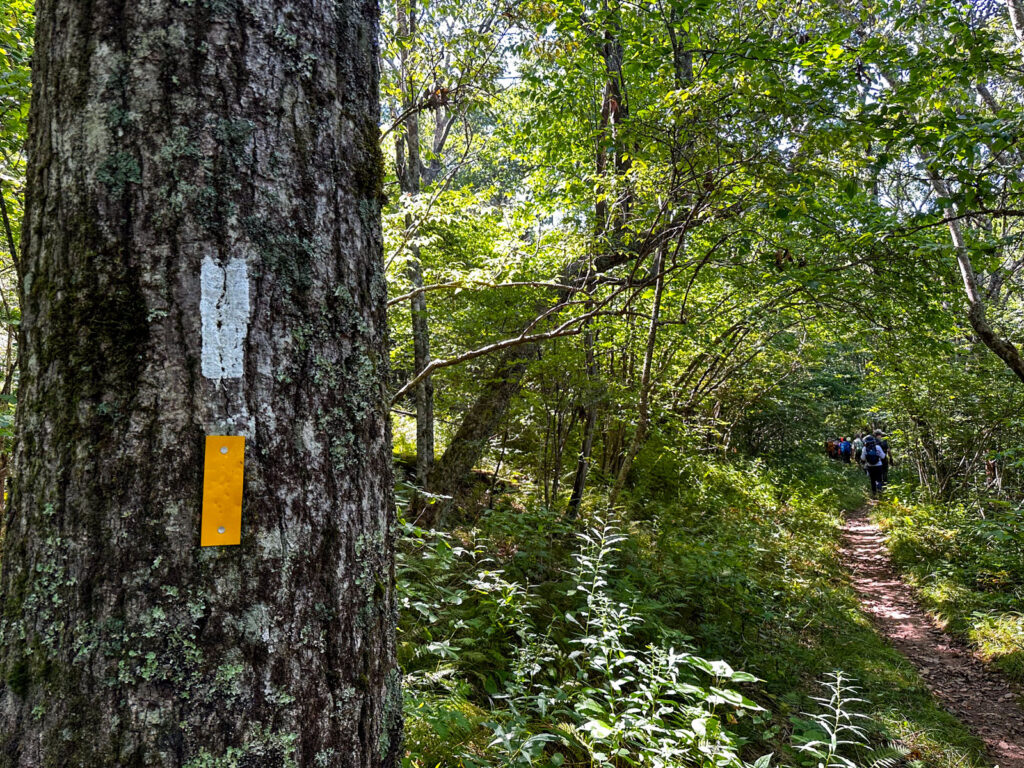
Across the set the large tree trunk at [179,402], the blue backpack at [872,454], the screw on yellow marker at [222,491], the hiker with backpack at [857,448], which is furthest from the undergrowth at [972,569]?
the hiker with backpack at [857,448]

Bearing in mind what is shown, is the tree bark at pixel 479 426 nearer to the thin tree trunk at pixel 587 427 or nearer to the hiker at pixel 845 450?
the thin tree trunk at pixel 587 427

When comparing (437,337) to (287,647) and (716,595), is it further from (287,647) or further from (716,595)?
(287,647)

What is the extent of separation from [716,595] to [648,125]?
4826mm

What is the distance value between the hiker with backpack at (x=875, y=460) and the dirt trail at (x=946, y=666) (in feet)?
18.9

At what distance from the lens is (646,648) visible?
4.59 metres

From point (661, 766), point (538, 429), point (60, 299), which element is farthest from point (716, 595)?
point (60, 299)

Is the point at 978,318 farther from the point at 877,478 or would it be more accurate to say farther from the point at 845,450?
the point at 845,450

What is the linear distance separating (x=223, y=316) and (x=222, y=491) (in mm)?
313

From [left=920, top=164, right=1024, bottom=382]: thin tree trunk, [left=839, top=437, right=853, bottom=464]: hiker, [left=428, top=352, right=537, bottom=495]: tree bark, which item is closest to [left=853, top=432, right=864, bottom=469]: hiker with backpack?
[left=839, top=437, right=853, bottom=464]: hiker

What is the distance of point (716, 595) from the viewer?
6043 millimetres

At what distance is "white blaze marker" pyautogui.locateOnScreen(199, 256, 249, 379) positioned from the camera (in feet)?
3.29

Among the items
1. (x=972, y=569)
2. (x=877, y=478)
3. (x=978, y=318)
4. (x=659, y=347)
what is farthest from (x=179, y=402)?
(x=877, y=478)

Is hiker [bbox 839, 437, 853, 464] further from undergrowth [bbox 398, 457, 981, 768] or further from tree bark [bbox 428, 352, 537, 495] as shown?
tree bark [bbox 428, 352, 537, 495]

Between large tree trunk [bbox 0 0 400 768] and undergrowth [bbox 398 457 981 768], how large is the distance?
1420 millimetres
